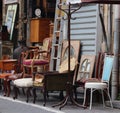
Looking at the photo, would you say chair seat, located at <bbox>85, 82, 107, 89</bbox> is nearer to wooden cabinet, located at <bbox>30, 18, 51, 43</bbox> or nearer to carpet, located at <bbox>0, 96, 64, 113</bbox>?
carpet, located at <bbox>0, 96, 64, 113</bbox>

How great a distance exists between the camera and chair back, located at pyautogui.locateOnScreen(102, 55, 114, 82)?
12.4 meters

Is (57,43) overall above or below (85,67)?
above

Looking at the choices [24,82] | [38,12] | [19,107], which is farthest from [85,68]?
[38,12]

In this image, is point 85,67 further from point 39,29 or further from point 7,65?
point 39,29

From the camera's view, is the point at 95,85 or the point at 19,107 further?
the point at 19,107

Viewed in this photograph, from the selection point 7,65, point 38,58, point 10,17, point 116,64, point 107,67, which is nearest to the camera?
point 116,64

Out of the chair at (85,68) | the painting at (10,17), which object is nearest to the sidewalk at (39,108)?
the chair at (85,68)

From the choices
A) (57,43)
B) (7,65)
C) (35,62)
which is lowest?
(7,65)

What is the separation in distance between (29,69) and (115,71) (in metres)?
3.38

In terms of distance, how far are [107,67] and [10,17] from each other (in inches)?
346

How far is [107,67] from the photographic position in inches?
493

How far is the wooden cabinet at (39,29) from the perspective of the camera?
1861 centimetres

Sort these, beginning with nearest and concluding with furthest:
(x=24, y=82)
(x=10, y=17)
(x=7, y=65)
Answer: (x=24, y=82) → (x=7, y=65) → (x=10, y=17)

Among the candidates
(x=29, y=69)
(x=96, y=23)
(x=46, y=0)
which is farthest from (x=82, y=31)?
(x=46, y=0)
